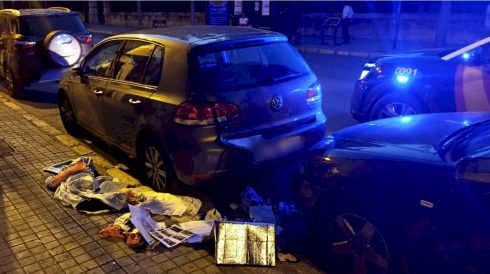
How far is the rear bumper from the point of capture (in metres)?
4.09

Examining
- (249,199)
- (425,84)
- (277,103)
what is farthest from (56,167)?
(425,84)

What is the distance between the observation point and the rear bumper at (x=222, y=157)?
409 centimetres

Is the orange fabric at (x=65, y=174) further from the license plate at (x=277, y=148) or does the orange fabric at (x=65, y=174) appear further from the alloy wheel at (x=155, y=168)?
the license plate at (x=277, y=148)

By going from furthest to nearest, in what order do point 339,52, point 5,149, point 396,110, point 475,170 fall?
1. point 339,52
2. point 396,110
3. point 5,149
4. point 475,170

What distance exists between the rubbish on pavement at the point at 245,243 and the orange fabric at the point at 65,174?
1.92 m

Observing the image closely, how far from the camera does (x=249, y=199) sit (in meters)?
Result: 4.31

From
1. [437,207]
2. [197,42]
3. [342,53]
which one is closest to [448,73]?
[197,42]

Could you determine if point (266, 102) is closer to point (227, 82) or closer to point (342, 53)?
point (227, 82)

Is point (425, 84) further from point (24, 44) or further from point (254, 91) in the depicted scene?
point (24, 44)

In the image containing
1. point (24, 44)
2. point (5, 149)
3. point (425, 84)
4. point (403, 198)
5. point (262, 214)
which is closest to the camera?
point (403, 198)

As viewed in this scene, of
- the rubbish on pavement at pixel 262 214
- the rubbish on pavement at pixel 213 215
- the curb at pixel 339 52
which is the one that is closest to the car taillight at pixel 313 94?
the rubbish on pavement at pixel 262 214

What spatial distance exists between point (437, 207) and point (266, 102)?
192cm

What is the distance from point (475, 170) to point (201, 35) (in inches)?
112

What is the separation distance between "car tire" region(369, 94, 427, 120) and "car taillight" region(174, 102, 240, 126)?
3042 millimetres
